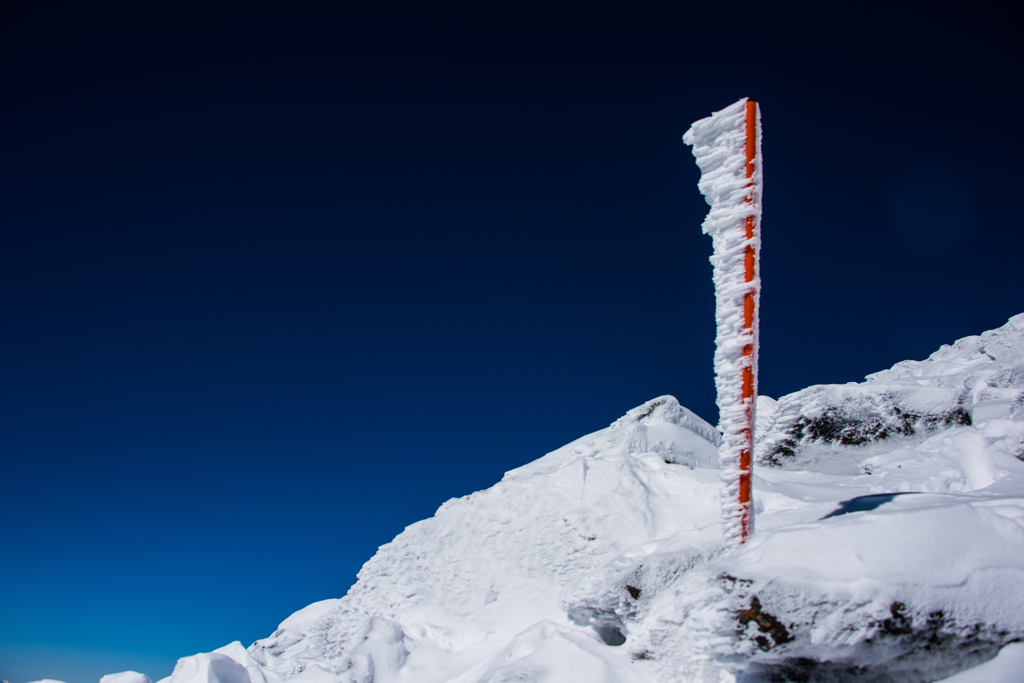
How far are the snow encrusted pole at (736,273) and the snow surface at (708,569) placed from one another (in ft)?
3.12

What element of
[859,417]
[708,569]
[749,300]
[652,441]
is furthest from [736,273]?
[652,441]

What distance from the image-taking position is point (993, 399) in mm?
14609

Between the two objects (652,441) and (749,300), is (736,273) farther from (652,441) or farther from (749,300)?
(652,441)

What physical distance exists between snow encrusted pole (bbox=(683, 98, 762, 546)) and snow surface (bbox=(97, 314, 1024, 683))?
3.12 feet

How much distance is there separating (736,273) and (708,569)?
3.51 metres

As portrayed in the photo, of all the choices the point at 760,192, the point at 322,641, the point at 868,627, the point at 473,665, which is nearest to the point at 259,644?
the point at 322,641

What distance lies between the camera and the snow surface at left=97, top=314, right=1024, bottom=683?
5.24 metres

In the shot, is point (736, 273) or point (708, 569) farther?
point (736, 273)

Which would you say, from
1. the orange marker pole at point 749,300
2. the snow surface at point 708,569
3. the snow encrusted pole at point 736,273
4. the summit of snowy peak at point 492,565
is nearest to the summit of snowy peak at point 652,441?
the snow surface at point 708,569

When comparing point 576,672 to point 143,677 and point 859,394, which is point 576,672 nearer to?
point 143,677

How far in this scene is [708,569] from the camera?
5.91 m

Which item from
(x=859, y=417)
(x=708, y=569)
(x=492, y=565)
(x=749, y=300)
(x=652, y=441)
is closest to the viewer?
(x=708, y=569)

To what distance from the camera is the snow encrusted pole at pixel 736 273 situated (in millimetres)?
6562

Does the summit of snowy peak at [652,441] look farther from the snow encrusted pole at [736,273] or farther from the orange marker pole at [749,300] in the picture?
the orange marker pole at [749,300]
